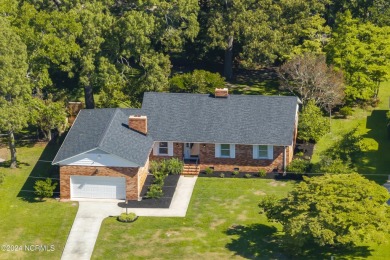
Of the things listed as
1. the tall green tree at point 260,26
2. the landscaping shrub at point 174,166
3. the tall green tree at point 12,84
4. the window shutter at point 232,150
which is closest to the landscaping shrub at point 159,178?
the landscaping shrub at point 174,166

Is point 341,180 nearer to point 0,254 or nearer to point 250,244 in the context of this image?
point 250,244

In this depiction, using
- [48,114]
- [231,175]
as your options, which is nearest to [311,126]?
[231,175]

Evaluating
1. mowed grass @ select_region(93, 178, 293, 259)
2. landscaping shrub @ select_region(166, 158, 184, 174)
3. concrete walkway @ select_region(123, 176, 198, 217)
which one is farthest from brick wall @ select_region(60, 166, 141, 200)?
landscaping shrub @ select_region(166, 158, 184, 174)

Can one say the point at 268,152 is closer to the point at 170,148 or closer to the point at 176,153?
the point at 176,153

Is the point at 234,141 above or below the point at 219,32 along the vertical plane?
below

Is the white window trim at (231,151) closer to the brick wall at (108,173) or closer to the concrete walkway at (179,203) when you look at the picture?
the concrete walkway at (179,203)

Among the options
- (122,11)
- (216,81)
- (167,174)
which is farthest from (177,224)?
(122,11)
